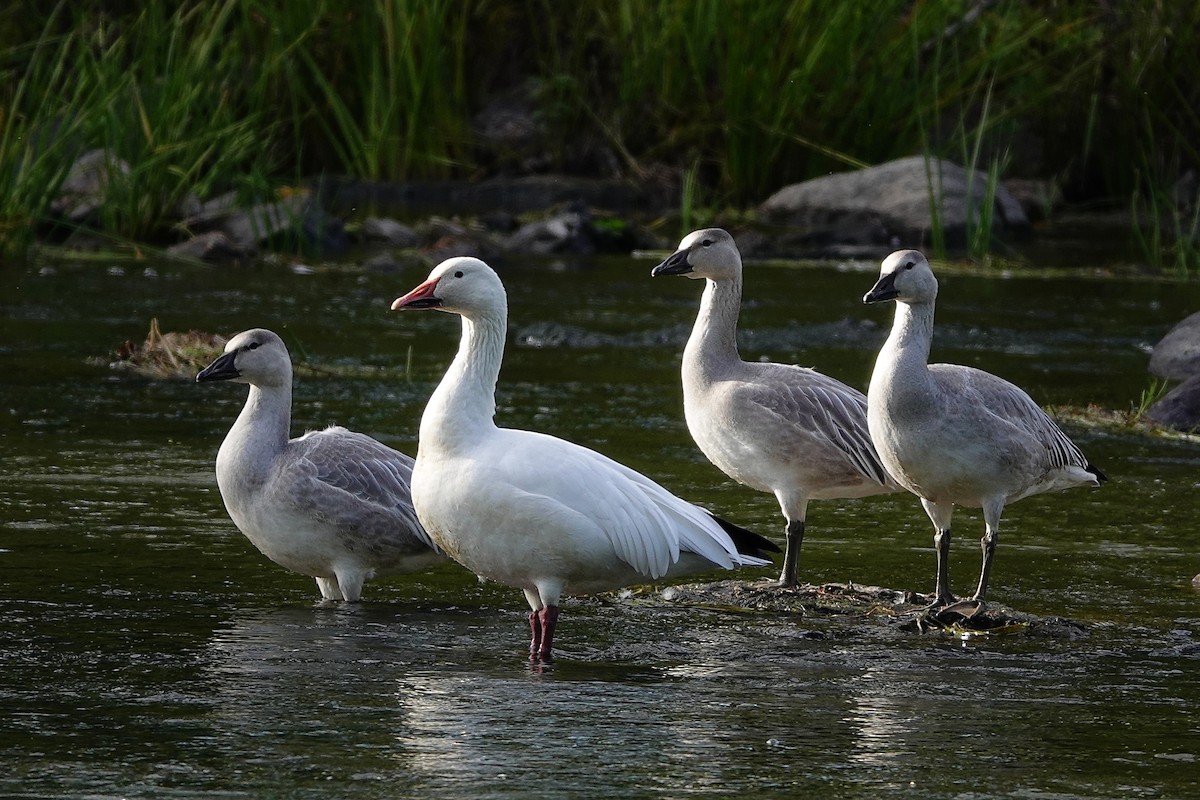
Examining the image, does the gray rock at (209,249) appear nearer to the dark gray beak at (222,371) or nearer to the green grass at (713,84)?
the green grass at (713,84)

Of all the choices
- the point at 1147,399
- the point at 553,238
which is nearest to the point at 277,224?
the point at 553,238

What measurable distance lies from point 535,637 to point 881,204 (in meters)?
13.7

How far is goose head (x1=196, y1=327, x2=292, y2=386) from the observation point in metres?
7.48

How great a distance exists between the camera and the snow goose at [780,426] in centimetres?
769

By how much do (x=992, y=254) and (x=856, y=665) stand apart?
1306cm

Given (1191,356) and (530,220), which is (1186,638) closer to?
(1191,356)

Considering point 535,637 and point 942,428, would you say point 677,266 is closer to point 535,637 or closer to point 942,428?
point 942,428

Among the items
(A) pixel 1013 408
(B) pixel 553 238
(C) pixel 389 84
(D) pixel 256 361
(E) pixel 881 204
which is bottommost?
(A) pixel 1013 408

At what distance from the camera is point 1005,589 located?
7.34m

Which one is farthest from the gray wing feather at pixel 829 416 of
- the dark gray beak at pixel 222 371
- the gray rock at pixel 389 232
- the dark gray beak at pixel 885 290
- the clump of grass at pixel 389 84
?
the clump of grass at pixel 389 84

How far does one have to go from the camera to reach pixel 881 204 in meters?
19.3

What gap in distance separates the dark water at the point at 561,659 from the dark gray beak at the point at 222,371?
26.6 inches

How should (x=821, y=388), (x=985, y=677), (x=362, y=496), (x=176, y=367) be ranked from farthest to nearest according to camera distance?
1. (x=176, y=367)
2. (x=821, y=388)
3. (x=362, y=496)
4. (x=985, y=677)

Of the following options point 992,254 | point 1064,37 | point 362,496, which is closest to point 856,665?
point 362,496
